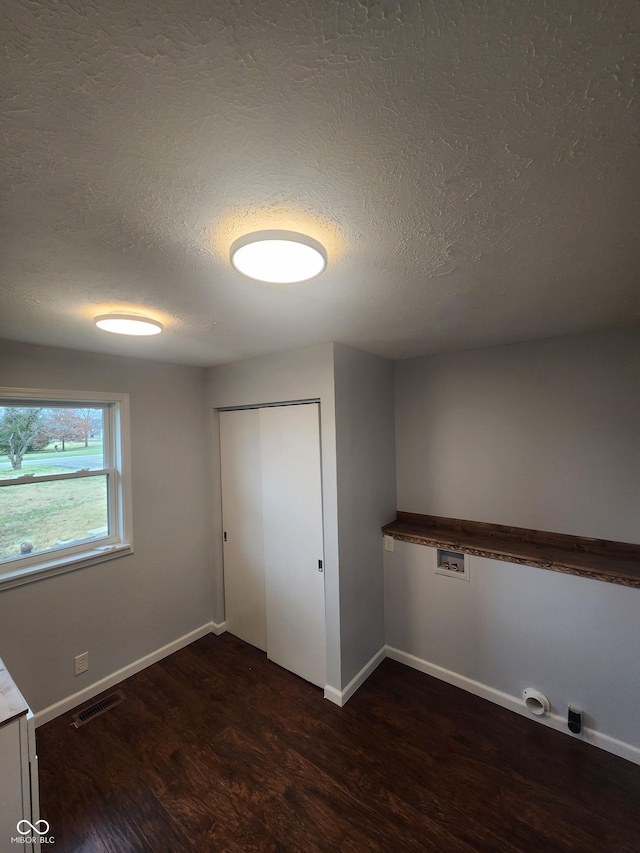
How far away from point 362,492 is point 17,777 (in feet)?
6.90

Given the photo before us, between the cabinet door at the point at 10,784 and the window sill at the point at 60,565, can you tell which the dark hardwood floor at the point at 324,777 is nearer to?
the cabinet door at the point at 10,784

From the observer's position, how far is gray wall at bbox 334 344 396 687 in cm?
239

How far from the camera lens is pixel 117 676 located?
2584 millimetres

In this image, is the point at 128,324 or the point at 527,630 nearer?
the point at 128,324

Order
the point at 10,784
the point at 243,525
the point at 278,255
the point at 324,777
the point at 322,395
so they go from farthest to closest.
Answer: the point at 243,525 → the point at 322,395 → the point at 324,777 → the point at 10,784 → the point at 278,255

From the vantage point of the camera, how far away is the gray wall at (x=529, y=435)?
219 cm

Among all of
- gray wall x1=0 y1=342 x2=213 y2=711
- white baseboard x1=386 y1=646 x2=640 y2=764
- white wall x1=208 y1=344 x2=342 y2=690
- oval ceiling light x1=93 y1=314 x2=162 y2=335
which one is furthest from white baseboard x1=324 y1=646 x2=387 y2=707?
oval ceiling light x1=93 y1=314 x2=162 y2=335

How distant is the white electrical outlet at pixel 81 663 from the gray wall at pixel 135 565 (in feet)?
0.10

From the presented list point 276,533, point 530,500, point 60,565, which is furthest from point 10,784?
point 530,500

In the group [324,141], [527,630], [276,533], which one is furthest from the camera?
[276,533]

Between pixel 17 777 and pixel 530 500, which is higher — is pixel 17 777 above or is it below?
below

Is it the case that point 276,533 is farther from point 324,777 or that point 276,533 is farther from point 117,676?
point 117,676

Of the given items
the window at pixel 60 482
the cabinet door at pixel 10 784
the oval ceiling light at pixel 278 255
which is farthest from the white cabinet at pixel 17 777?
the oval ceiling light at pixel 278 255

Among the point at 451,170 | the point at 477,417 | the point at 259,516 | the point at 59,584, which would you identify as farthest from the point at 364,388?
the point at 59,584
